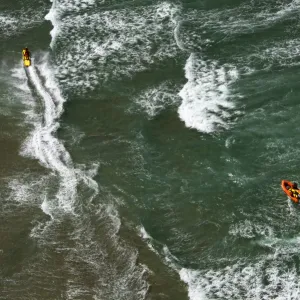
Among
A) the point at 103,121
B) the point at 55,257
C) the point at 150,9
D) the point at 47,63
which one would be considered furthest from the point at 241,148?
the point at 150,9

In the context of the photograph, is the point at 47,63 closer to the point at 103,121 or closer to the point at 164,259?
the point at 103,121

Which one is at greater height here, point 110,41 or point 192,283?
point 110,41

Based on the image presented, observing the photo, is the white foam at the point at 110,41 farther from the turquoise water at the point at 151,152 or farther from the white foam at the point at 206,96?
the white foam at the point at 206,96

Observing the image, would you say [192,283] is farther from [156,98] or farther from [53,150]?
[156,98]

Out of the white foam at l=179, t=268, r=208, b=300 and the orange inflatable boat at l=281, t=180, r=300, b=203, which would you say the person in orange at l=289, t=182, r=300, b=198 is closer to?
the orange inflatable boat at l=281, t=180, r=300, b=203

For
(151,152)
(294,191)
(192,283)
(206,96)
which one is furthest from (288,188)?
(206,96)

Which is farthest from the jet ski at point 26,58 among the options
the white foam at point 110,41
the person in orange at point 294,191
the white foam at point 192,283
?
the white foam at point 192,283
